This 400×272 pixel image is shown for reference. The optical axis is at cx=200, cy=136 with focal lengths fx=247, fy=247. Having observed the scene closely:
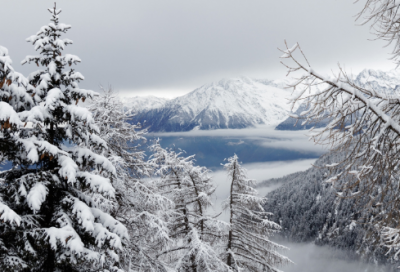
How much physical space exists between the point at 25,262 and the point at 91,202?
154 cm

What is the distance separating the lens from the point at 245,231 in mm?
11195

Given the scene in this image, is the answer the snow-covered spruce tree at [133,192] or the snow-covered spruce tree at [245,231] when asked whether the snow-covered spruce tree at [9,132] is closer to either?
the snow-covered spruce tree at [133,192]

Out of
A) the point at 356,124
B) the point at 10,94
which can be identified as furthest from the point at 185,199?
the point at 356,124

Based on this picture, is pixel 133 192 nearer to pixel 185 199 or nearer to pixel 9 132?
pixel 185 199

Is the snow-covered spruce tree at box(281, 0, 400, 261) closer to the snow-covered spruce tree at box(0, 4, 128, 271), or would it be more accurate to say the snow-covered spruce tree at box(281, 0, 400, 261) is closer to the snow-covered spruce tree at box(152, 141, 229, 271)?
the snow-covered spruce tree at box(0, 4, 128, 271)

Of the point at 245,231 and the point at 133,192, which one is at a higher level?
the point at 133,192

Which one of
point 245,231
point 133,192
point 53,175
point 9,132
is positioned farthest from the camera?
point 245,231

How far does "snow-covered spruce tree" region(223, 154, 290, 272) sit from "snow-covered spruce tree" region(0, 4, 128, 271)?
6.47m

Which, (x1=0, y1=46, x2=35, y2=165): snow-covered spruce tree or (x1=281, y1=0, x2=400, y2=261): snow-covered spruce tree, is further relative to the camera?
(x1=0, y1=46, x2=35, y2=165): snow-covered spruce tree

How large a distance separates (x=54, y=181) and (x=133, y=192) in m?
4.00

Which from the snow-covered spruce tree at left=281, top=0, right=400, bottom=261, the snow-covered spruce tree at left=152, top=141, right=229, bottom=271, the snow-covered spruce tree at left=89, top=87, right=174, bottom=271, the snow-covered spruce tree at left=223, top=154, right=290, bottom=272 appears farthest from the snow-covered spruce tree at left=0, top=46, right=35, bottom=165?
the snow-covered spruce tree at left=223, top=154, right=290, bottom=272

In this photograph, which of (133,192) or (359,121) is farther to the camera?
(133,192)

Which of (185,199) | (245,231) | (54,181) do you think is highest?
(54,181)

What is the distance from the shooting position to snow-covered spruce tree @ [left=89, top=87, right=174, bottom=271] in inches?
322
